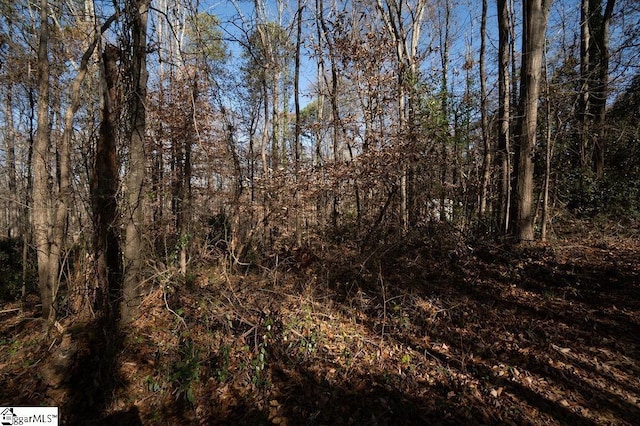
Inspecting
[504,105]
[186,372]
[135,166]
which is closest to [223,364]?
[186,372]

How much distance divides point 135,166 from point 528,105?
703 cm

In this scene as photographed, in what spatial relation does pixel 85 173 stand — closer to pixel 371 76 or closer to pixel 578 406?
pixel 578 406

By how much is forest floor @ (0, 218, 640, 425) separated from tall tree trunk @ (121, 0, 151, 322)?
0.45 metres

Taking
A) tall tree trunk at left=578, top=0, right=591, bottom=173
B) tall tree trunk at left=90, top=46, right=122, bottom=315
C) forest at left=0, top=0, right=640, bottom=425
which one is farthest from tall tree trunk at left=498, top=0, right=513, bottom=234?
tall tree trunk at left=90, top=46, right=122, bottom=315

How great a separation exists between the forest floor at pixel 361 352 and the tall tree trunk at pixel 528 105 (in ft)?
2.67

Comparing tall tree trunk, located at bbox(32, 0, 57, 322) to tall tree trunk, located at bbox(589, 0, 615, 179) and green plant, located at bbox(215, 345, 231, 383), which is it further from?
tall tree trunk, located at bbox(589, 0, 615, 179)

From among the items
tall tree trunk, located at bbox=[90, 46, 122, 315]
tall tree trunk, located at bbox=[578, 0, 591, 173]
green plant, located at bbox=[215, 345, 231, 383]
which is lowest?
green plant, located at bbox=[215, 345, 231, 383]

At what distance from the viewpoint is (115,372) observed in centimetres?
324

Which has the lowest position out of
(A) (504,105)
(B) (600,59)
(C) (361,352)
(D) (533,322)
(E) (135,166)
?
(C) (361,352)

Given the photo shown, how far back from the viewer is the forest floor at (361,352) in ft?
10.1

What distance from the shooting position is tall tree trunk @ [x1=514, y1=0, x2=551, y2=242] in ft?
18.5

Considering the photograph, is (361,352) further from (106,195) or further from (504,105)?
(504,105)

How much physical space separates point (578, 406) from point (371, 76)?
7583 millimetres

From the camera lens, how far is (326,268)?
6211mm
